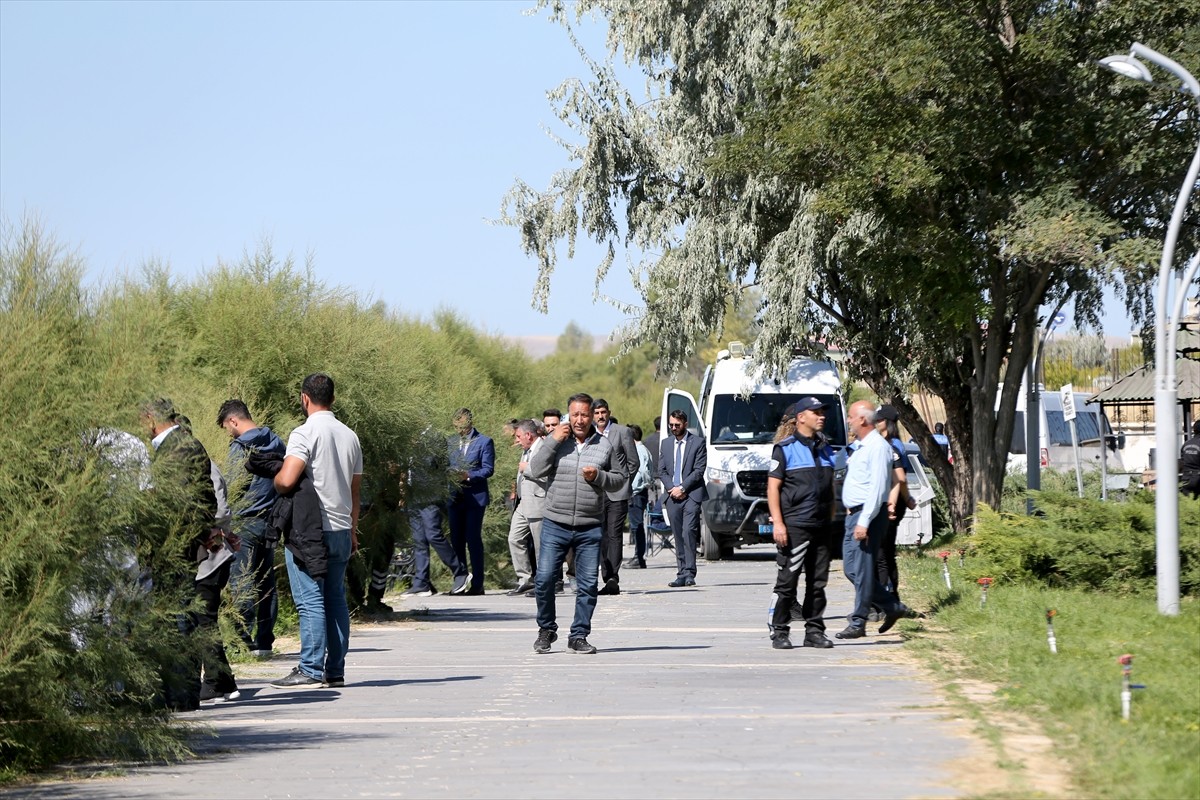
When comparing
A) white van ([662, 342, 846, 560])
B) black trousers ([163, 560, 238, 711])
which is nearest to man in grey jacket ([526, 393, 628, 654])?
black trousers ([163, 560, 238, 711])

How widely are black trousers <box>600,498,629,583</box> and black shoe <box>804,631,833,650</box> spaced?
19.3 feet

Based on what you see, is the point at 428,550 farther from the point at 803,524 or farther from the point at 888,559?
the point at 803,524

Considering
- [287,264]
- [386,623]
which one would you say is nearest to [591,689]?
[386,623]

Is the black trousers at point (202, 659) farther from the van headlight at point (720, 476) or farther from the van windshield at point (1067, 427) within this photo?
the van windshield at point (1067, 427)

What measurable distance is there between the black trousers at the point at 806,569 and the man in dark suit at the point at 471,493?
21.9 feet

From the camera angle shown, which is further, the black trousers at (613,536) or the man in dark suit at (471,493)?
the man in dark suit at (471,493)

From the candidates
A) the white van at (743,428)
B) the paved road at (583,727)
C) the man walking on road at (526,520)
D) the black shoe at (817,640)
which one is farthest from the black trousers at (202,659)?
the white van at (743,428)

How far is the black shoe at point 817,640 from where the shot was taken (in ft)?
44.5

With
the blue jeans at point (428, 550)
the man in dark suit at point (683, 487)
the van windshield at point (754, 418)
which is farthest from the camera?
the van windshield at point (754, 418)

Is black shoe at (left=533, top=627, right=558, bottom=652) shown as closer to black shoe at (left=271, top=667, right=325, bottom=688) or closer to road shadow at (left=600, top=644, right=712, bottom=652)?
road shadow at (left=600, top=644, right=712, bottom=652)

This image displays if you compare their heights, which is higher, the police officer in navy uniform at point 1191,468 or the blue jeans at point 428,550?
the police officer in navy uniform at point 1191,468

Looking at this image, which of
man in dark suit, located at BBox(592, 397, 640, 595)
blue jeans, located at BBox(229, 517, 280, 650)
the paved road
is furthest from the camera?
man in dark suit, located at BBox(592, 397, 640, 595)

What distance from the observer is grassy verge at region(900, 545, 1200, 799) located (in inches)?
295

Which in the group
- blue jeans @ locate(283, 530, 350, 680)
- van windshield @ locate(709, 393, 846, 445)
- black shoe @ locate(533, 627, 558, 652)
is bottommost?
black shoe @ locate(533, 627, 558, 652)
